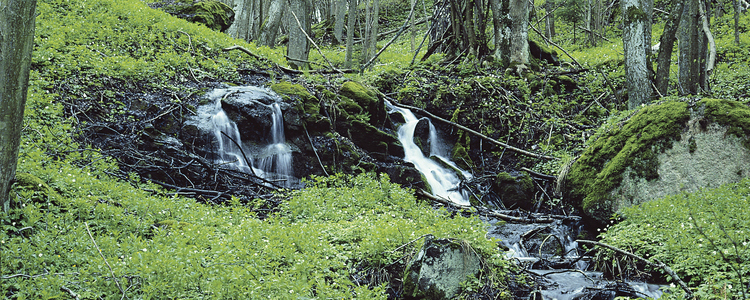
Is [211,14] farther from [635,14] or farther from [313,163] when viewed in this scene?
[635,14]

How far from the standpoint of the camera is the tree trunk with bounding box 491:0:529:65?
14484 mm

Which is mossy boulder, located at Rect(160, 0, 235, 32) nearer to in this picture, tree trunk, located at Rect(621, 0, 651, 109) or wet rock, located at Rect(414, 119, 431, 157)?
wet rock, located at Rect(414, 119, 431, 157)

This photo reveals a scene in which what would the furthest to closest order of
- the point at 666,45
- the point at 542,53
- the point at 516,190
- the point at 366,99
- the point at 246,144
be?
the point at 542,53 → the point at 366,99 → the point at 666,45 → the point at 516,190 → the point at 246,144

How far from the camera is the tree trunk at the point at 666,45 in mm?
9930

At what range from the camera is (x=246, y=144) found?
962 centimetres

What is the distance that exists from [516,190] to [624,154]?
2.72 meters

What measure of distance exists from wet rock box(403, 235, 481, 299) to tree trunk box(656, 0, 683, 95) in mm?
8328

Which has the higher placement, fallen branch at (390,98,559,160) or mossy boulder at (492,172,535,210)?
fallen branch at (390,98,559,160)

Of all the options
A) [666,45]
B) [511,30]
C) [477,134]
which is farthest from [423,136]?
[666,45]

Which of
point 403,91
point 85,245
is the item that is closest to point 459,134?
point 403,91

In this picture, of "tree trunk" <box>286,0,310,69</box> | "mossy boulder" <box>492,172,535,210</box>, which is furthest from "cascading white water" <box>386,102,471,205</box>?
"tree trunk" <box>286,0,310,69</box>

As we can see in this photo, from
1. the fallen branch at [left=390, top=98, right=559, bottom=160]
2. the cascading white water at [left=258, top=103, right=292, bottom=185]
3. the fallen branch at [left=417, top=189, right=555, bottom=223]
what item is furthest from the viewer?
the fallen branch at [left=390, top=98, right=559, bottom=160]

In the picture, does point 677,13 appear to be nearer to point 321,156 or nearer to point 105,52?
point 321,156

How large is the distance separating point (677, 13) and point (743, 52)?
964 cm
